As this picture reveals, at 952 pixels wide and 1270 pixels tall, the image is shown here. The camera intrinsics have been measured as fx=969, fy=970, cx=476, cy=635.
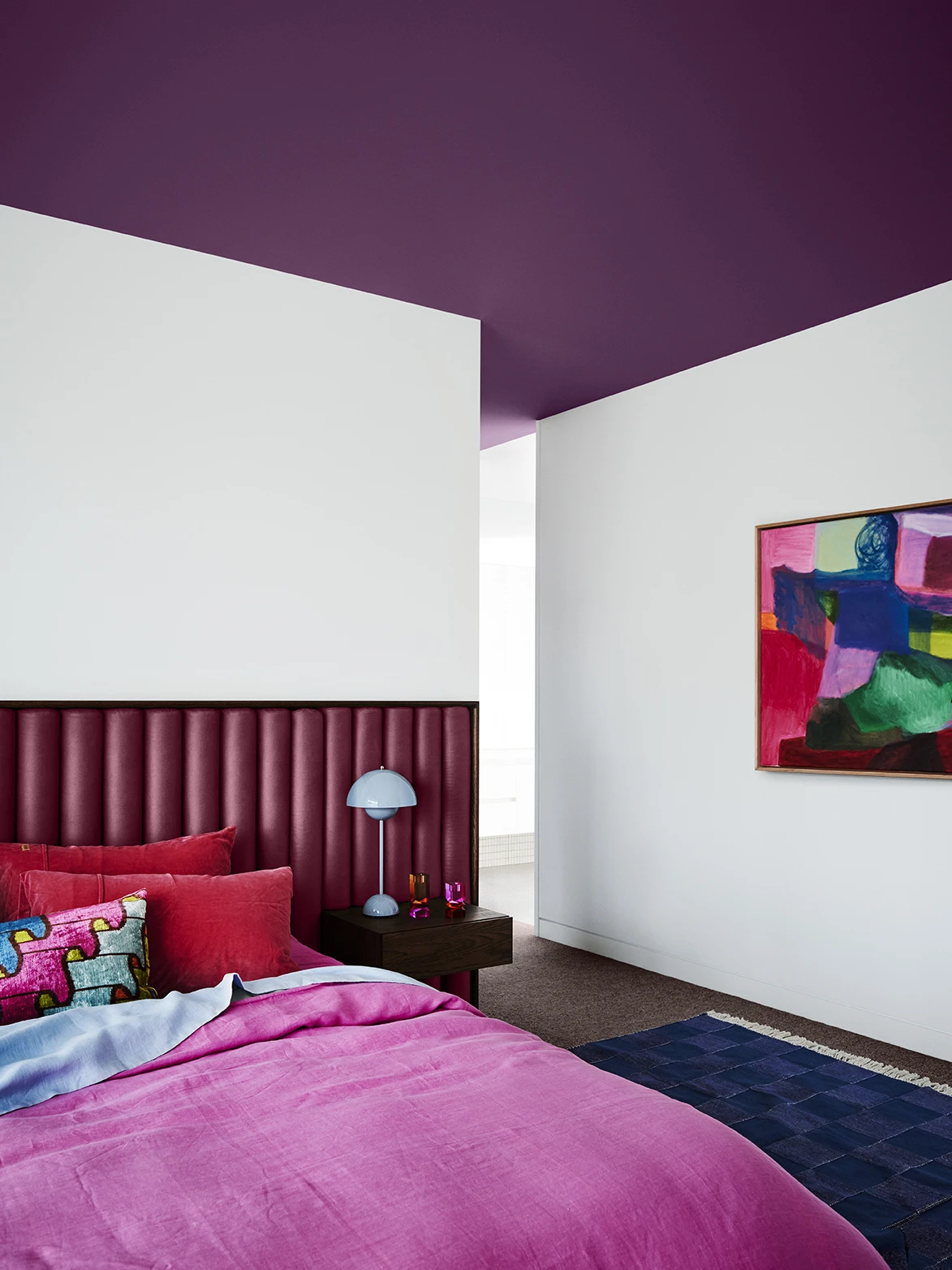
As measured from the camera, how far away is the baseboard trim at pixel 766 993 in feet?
11.6

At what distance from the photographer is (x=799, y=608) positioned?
13.1ft

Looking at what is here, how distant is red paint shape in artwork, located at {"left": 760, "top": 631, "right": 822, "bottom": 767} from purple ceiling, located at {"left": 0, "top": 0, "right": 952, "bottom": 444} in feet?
4.46

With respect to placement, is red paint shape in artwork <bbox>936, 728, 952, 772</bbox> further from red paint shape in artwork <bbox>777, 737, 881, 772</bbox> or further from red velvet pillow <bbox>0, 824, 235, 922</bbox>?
red velvet pillow <bbox>0, 824, 235, 922</bbox>

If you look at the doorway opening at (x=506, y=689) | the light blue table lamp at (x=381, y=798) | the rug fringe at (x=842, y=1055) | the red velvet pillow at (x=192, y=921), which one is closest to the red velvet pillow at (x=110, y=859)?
the red velvet pillow at (x=192, y=921)

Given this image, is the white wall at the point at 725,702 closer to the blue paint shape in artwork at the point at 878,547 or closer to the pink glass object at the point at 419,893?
the blue paint shape in artwork at the point at 878,547

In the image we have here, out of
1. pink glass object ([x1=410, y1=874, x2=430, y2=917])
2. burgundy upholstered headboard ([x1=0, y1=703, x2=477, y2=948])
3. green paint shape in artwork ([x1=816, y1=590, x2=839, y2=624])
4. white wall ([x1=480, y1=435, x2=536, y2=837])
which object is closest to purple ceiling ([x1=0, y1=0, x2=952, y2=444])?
green paint shape in artwork ([x1=816, y1=590, x2=839, y2=624])

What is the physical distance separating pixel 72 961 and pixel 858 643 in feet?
9.69

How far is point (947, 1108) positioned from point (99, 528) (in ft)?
10.8

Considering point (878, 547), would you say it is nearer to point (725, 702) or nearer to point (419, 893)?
point (725, 702)

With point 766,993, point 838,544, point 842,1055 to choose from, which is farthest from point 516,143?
point 766,993

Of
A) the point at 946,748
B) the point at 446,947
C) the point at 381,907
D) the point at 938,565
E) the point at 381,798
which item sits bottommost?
the point at 446,947

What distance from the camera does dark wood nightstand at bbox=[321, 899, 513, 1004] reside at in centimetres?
324

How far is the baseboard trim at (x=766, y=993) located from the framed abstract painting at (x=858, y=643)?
924mm

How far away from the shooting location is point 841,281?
3592 mm
